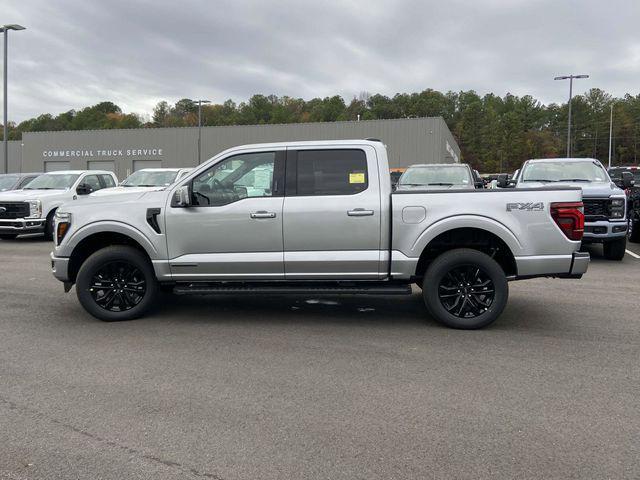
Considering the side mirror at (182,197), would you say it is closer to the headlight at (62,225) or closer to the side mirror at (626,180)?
the headlight at (62,225)

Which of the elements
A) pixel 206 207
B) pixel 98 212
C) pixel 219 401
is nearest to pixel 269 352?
pixel 219 401

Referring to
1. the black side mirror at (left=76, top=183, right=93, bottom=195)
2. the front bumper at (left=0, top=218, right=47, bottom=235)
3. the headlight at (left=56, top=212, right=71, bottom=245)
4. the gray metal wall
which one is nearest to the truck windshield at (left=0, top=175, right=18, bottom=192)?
the front bumper at (left=0, top=218, right=47, bottom=235)

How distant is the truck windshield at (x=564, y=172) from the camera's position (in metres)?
11.9

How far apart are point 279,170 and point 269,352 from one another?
197 cm

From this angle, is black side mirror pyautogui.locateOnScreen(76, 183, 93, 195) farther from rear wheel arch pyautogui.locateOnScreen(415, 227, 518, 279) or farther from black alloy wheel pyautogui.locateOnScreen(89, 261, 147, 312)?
rear wheel arch pyautogui.locateOnScreen(415, 227, 518, 279)

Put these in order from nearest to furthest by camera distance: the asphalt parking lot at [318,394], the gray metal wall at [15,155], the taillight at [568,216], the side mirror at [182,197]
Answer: the asphalt parking lot at [318,394], the taillight at [568,216], the side mirror at [182,197], the gray metal wall at [15,155]

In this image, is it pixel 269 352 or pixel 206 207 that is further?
pixel 206 207

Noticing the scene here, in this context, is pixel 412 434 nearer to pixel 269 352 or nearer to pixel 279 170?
pixel 269 352

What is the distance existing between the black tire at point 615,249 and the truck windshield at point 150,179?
11272 mm

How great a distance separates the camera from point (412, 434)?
11.7 feet

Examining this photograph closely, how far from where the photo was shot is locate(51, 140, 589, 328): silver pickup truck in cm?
580

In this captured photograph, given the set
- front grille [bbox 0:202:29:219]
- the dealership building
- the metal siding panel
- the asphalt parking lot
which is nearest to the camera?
the asphalt parking lot

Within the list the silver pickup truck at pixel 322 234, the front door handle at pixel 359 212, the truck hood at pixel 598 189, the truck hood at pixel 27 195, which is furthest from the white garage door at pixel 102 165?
the front door handle at pixel 359 212

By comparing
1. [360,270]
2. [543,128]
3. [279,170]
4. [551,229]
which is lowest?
[360,270]
